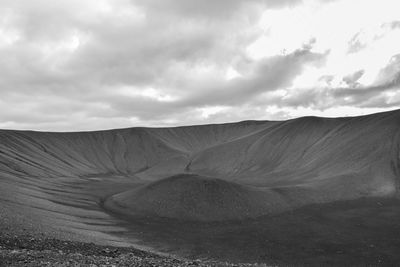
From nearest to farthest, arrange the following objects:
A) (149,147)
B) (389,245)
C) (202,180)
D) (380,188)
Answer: (389,245) < (202,180) < (380,188) < (149,147)

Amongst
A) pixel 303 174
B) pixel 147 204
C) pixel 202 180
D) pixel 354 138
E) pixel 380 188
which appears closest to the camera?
pixel 147 204

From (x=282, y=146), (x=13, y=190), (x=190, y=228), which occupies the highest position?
(x=282, y=146)

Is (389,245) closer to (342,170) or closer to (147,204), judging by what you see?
(147,204)

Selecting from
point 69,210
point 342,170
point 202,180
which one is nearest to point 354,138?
point 342,170

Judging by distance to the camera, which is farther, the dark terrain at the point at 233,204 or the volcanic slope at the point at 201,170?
the volcanic slope at the point at 201,170
